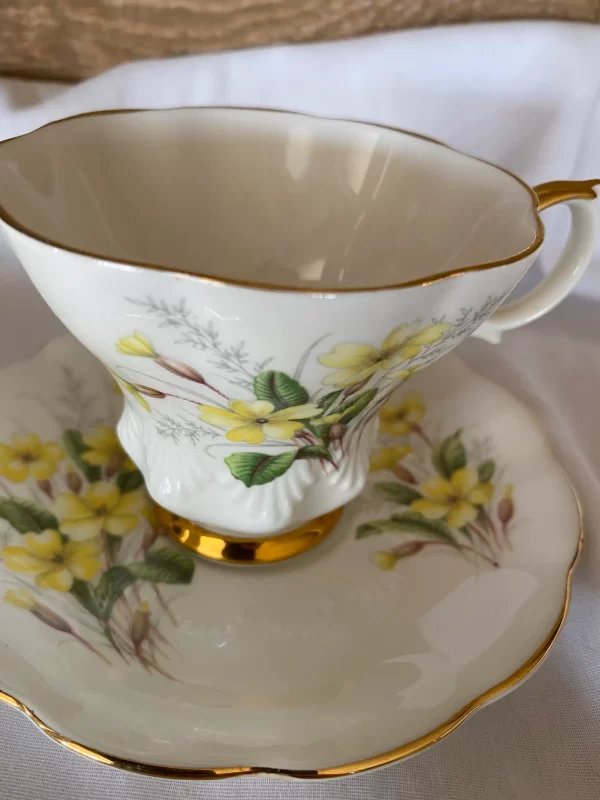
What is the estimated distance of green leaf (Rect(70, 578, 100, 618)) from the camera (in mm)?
387

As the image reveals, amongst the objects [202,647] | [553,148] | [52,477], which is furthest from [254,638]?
[553,148]

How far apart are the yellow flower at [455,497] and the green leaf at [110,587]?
0.68ft

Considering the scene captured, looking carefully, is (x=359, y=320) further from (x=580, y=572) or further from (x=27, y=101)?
(x=27, y=101)

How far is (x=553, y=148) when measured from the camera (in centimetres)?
62

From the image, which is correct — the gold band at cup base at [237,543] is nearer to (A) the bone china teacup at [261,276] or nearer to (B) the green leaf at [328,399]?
(A) the bone china teacup at [261,276]

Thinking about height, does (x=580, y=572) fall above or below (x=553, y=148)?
below

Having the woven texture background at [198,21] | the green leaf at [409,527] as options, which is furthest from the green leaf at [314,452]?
the woven texture background at [198,21]

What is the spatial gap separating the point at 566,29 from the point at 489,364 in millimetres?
305

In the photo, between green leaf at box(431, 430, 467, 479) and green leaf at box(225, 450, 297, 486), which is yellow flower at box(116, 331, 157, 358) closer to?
green leaf at box(225, 450, 297, 486)

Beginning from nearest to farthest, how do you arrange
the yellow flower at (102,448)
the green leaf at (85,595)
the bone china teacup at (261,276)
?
the bone china teacup at (261,276), the green leaf at (85,595), the yellow flower at (102,448)

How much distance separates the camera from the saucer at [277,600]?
1.06 feet

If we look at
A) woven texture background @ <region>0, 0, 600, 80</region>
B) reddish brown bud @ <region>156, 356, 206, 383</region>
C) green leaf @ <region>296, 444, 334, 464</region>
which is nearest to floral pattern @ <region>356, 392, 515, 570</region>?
green leaf @ <region>296, 444, 334, 464</region>

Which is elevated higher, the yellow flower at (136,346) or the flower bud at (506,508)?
the yellow flower at (136,346)

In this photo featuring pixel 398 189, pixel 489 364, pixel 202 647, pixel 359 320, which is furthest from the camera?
pixel 489 364
